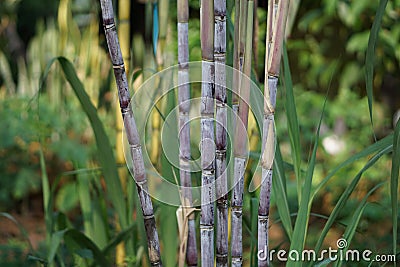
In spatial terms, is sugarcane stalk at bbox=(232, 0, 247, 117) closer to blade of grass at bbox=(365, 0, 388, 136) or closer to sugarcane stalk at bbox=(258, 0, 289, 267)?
sugarcane stalk at bbox=(258, 0, 289, 267)

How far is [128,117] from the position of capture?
27.5 inches

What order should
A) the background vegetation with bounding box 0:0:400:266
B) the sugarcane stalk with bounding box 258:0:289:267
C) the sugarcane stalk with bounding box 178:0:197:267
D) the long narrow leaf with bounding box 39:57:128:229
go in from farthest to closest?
the background vegetation with bounding box 0:0:400:266, the long narrow leaf with bounding box 39:57:128:229, the sugarcane stalk with bounding box 178:0:197:267, the sugarcane stalk with bounding box 258:0:289:267

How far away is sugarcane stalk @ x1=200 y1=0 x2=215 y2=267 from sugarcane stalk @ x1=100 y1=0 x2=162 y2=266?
2.5 inches

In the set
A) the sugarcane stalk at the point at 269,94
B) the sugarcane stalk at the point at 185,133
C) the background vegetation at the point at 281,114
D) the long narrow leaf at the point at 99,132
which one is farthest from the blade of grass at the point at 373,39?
the background vegetation at the point at 281,114

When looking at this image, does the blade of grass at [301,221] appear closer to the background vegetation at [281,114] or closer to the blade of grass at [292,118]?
the blade of grass at [292,118]

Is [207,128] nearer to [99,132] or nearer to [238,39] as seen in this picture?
[238,39]

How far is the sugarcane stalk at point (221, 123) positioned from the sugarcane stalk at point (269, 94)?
5 cm

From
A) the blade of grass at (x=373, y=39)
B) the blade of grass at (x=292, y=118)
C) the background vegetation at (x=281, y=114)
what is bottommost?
the background vegetation at (x=281, y=114)

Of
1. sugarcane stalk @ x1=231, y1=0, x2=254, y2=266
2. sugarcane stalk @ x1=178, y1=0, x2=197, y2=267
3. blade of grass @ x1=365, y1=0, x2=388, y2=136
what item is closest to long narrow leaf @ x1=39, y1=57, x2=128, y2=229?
A: sugarcane stalk @ x1=178, y1=0, x2=197, y2=267

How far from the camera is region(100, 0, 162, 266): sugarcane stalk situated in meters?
0.67

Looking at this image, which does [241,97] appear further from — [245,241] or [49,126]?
[49,126]

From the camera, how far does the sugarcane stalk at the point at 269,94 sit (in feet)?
2.14

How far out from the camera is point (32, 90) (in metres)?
2.65

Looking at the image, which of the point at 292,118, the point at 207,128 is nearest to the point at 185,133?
the point at 207,128
